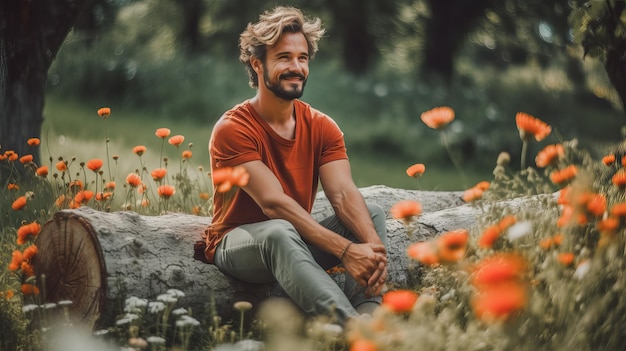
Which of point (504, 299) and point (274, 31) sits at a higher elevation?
point (274, 31)

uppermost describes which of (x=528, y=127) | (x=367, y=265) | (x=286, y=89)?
(x=286, y=89)

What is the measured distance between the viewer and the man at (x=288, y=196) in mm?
2992

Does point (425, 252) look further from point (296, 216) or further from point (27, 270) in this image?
point (27, 270)

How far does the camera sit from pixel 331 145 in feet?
11.8

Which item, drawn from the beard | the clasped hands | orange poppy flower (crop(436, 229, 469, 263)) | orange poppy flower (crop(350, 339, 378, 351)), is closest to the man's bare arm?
the clasped hands

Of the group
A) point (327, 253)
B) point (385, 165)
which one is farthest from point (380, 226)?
point (385, 165)

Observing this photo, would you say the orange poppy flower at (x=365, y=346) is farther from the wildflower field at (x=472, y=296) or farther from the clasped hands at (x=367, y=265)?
the clasped hands at (x=367, y=265)

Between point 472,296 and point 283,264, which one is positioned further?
point 283,264

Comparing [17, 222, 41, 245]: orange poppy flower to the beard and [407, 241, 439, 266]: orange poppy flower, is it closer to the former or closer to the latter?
the beard

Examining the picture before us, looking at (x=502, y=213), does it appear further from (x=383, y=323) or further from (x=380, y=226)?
(x=383, y=323)

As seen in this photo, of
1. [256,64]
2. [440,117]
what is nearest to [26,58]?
[256,64]

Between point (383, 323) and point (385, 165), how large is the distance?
27.1ft

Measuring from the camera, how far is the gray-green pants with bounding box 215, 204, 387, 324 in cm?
287

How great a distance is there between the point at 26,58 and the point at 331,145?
2.39 meters
